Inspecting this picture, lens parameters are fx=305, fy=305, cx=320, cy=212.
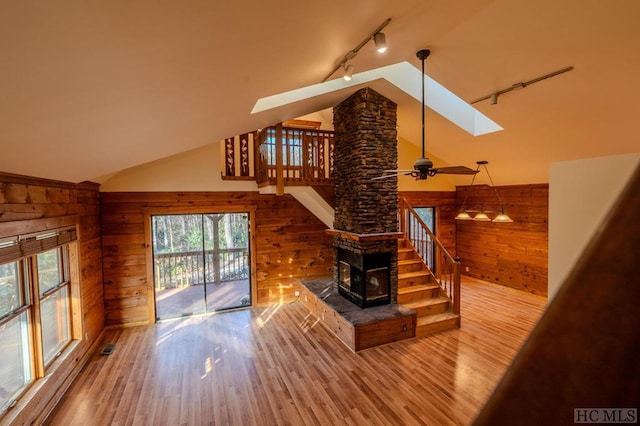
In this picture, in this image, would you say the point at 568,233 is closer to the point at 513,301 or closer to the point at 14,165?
the point at 14,165

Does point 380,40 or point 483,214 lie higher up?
point 380,40

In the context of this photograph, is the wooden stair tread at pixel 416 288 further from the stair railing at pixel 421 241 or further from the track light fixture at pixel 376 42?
the track light fixture at pixel 376 42

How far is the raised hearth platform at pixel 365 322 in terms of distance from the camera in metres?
4.18

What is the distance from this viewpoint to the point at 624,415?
27 centimetres

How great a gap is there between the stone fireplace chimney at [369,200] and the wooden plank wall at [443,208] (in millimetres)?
2996

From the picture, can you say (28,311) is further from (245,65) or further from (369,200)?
(369,200)

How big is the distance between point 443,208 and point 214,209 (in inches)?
221

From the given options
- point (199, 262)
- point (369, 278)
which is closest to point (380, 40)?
point (369, 278)

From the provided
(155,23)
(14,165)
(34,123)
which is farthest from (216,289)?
(155,23)

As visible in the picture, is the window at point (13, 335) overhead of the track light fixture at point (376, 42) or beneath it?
beneath

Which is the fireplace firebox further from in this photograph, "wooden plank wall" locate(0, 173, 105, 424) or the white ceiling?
"wooden plank wall" locate(0, 173, 105, 424)

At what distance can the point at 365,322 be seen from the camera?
4211 millimetres

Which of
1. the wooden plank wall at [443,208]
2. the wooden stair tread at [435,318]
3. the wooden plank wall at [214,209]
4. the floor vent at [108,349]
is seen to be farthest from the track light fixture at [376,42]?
the wooden plank wall at [443,208]
